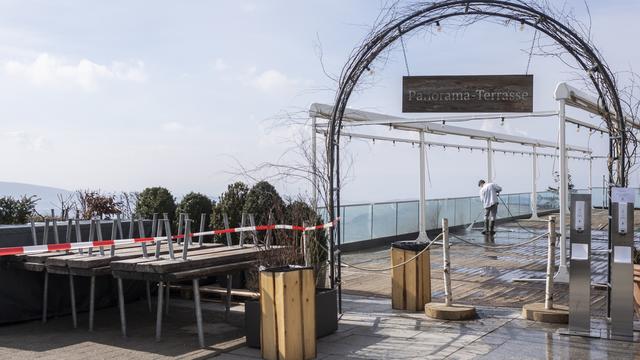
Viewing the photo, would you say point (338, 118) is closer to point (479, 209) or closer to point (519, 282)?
point (519, 282)

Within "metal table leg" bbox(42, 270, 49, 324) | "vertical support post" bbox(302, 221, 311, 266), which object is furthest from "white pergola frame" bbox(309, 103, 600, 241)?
"metal table leg" bbox(42, 270, 49, 324)

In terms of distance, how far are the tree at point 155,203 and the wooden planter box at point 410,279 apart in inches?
177

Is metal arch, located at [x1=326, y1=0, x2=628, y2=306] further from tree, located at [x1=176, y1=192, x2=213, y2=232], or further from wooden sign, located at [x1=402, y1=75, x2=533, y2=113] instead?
tree, located at [x1=176, y1=192, x2=213, y2=232]

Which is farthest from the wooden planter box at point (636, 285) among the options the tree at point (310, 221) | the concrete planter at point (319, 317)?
the tree at point (310, 221)

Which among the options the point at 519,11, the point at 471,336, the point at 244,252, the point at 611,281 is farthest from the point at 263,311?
the point at 519,11

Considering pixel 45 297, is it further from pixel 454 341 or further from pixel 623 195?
pixel 623 195

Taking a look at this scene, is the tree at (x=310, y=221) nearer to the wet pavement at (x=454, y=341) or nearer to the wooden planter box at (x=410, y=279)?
the wet pavement at (x=454, y=341)

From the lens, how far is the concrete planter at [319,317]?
6.09 metres

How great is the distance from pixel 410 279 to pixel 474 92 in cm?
242

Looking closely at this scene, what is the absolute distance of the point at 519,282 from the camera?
10.0m

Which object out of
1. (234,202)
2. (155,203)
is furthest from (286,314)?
(155,203)

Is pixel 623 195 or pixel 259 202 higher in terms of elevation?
pixel 623 195

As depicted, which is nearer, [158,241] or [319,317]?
[158,241]

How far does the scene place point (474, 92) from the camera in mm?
7887
